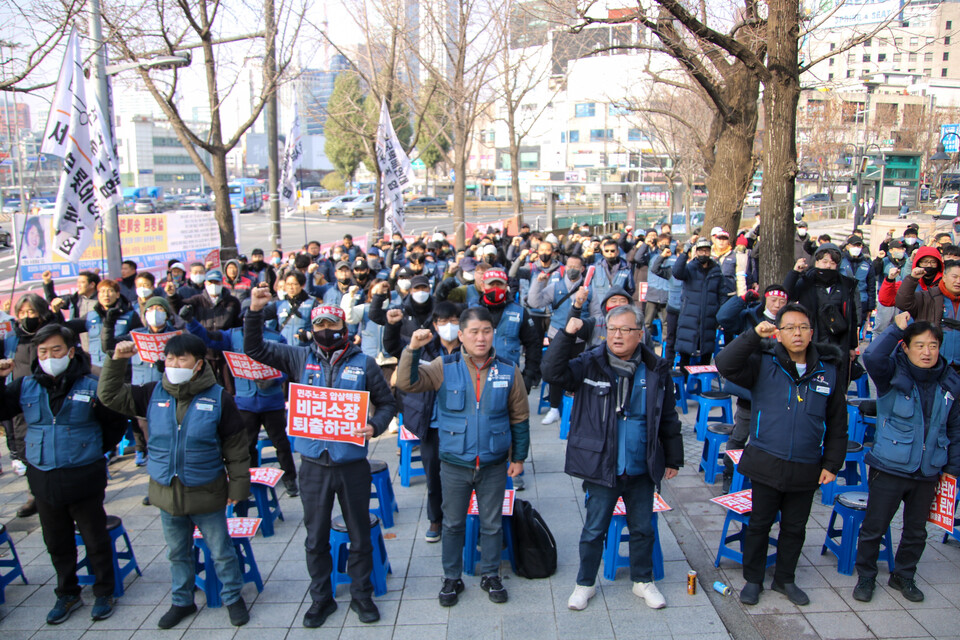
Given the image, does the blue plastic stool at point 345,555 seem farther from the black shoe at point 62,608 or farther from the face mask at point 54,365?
the face mask at point 54,365

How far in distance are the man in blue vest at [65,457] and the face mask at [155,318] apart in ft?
3.61

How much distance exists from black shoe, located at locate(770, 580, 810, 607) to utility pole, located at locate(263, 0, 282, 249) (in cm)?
1215

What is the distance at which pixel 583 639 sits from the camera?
4.25 meters

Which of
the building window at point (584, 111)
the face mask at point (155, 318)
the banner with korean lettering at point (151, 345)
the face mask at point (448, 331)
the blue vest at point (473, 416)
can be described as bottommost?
the blue vest at point (473, 416)

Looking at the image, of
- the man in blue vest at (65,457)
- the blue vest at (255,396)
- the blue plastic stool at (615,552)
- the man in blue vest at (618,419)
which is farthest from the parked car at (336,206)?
the man in blue vest at (618,419)

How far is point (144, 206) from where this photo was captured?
47000 millimetres

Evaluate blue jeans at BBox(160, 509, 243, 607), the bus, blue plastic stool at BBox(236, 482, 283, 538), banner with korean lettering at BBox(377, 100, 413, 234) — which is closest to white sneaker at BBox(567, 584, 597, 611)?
blue jeans at BBox(160, 509, 243, 607)

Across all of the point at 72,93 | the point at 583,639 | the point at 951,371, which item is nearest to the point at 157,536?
the point at 583,639

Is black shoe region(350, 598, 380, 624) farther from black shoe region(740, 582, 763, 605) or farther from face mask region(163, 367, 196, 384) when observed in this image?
black shoe region(740, 582, 763, 605)

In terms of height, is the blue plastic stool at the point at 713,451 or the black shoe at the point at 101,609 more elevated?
the blue plastic stool at the point at 713,451

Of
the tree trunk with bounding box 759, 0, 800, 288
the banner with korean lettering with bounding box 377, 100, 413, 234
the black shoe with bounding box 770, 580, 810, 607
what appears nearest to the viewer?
the black shoe with bounding box 770, 580, 810, 607

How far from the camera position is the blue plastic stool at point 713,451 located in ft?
20.7

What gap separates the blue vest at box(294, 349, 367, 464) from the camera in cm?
437

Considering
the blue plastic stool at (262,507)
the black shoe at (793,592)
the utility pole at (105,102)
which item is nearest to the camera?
the black shoe at (793,592)
